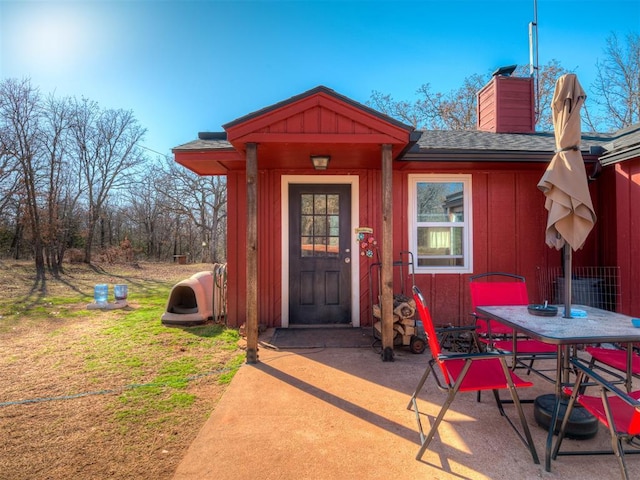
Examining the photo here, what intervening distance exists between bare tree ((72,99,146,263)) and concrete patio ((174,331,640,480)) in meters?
14.9

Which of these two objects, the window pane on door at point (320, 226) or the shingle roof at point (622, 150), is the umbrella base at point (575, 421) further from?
the shingle roof at point (622, 150)

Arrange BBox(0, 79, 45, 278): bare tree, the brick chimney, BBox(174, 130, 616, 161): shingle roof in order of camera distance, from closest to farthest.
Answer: BBox(174, 130, 616, 161): shingle roof < the brick chimney < BBox(0, 79, 45, 278): bare tree

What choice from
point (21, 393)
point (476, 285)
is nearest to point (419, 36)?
point (476, 285)

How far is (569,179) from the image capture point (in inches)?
95.8

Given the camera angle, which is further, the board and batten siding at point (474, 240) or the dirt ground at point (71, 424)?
the board and batten siding at point (474, 240)

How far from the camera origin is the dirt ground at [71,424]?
6.45 ft

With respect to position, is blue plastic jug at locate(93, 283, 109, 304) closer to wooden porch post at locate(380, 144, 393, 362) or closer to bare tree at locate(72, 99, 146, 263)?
wooden porch post at locate(380, 144, 393, 362)

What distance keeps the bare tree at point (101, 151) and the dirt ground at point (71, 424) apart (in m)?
12.7

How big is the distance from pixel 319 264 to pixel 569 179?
131 inches

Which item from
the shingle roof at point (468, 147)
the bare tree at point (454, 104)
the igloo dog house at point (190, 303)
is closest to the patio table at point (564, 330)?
the shingle roof at point (468, 147)

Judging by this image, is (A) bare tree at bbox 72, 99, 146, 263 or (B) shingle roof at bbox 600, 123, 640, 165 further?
(A) bare tree at bbox 72, 99, 146, 263

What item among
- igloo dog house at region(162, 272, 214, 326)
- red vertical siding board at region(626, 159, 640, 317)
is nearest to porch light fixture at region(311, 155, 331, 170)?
igloo dog house at region(162, 272, 214, 326)

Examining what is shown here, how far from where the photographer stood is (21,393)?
9.78 ft

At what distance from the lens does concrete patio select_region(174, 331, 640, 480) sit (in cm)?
190
